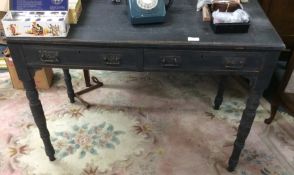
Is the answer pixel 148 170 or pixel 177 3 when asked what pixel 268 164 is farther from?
pixel 177 3

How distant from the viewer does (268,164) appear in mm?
1534

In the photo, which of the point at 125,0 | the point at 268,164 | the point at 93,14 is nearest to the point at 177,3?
the point at 125,0

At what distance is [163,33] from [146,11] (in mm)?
109

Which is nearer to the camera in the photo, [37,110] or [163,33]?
[163,33]

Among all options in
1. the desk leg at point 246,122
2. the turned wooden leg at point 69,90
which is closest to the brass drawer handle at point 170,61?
the desk leg at point 246,122

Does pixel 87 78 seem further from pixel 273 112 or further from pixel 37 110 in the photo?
pixel 273 112

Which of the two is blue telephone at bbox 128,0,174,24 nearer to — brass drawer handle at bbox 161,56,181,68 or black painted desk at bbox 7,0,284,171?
black painted desk at bbox 7,0,284,171

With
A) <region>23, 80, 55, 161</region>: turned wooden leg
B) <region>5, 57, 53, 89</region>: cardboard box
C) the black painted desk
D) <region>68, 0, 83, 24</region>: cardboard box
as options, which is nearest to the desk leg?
the black painted desk

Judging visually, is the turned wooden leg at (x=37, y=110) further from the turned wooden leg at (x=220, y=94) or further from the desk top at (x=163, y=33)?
the turned wooden leg at (x=220, y=94)

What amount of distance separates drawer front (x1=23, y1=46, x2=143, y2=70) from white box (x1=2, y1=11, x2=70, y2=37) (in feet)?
0.20

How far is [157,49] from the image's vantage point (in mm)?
1082

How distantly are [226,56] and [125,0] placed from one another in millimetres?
516

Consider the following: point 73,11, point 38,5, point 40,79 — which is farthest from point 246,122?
point 40,79

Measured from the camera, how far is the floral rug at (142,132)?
→ 1516mm
